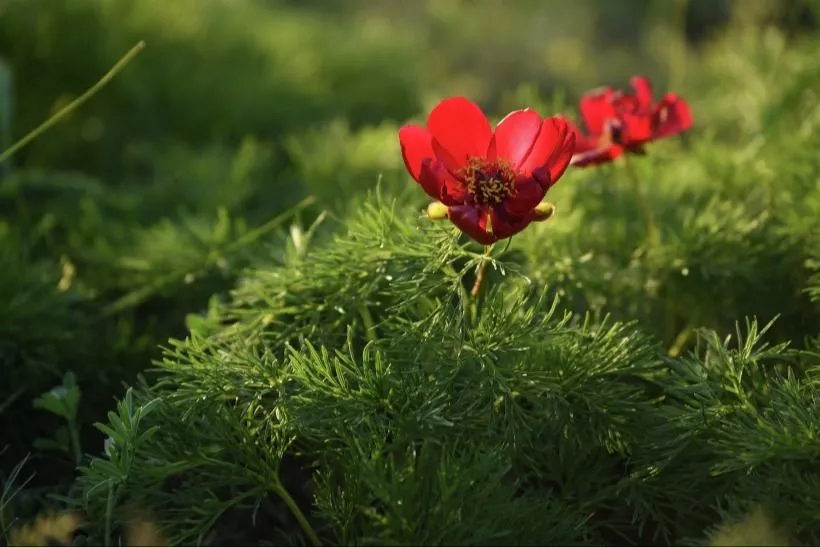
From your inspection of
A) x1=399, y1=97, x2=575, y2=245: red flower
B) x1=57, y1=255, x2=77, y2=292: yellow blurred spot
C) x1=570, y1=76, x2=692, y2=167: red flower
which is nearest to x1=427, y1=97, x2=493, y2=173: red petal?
x1=399, y1=97, x2=575, y2=245: red flower

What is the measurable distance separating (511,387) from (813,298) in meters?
0.32

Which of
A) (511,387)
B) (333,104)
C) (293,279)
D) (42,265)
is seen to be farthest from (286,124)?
(511,387)

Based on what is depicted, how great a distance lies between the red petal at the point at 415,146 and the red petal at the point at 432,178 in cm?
1

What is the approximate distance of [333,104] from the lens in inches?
84.7

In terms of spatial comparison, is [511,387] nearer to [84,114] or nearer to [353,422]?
[353,422]

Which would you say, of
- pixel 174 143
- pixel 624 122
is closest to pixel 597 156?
pixel 624 122

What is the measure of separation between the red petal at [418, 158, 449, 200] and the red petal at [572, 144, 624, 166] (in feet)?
0.92

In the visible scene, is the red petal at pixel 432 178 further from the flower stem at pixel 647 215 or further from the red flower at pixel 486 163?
the flower stem at pixel 647 215

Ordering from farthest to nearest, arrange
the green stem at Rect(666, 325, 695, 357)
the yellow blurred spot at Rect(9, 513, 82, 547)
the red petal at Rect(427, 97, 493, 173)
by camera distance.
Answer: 1. the green stem at Rect(666, 325, 695, 357)
2. the red petal at Rect(427, 97, 493, 173)
3. the yellow blurred spot at Rect(9, 513, 82, 547)

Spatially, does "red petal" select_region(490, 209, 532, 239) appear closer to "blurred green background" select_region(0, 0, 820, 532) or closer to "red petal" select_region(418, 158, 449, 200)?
"red petal" select_region(418, 158, 449, 200)

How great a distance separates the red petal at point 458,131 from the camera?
0.88 metres

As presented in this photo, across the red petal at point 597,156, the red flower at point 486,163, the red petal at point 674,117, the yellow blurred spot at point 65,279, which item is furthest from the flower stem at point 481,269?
the yellow blurred spot at point 65,279

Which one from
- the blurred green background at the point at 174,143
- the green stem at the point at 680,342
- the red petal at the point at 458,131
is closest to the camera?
the red petal at the point at 458,131

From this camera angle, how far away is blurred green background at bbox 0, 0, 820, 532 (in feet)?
3.83
